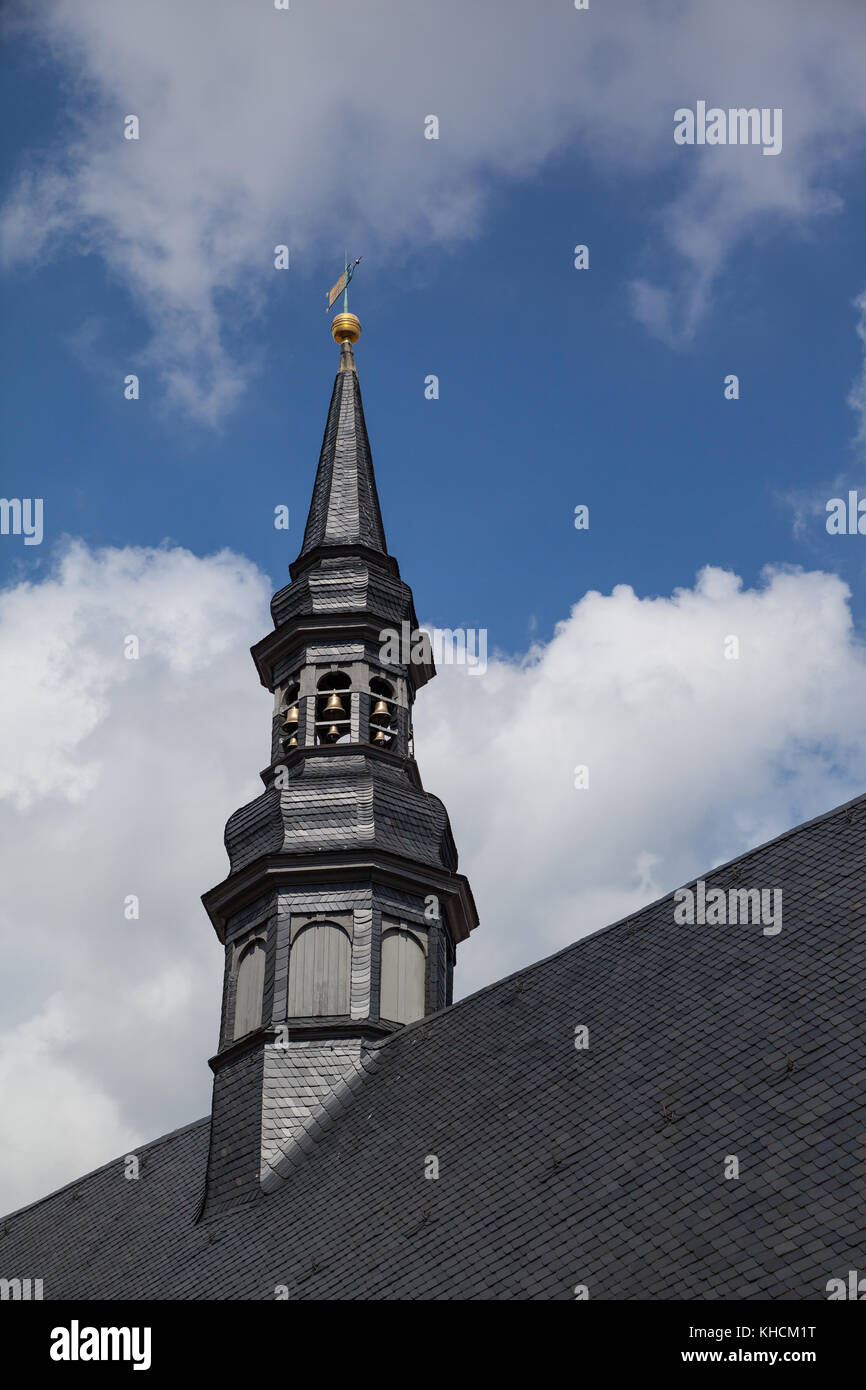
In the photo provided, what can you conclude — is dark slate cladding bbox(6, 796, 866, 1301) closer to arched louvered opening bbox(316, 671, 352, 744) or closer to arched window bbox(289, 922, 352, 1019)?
arched window bbox(289, 922, 352, 1019)

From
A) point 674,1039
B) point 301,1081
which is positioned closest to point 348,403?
point 301,1081

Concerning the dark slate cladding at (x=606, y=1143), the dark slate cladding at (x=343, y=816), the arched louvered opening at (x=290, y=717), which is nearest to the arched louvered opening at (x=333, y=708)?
the arched louvered opening at (x=290, y=717)

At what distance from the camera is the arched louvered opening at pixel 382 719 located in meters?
35.2

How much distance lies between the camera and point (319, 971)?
3136cm

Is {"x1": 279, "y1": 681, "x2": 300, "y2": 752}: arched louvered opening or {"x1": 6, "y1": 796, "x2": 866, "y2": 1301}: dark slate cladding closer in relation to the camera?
{"x1": 6, "y1": 796, "x2": 866, "y2": 1301}: dark slate cladding

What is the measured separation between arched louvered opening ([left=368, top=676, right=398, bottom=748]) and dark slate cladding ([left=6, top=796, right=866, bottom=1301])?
6.75m

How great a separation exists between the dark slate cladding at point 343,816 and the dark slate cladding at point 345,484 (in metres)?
6.40

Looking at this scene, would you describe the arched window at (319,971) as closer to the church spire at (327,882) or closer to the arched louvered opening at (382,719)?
the church spire at (327,882)

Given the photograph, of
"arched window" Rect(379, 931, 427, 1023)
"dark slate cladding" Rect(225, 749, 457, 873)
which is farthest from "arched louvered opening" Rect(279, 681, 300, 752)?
"arched window" Rect(379, 931, 427, 1023)

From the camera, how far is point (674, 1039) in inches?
951

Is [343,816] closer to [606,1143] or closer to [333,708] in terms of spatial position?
[333,708]

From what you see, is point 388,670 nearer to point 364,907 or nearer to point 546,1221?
point 364,907

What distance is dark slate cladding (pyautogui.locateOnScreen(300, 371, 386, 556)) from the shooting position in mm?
39156
